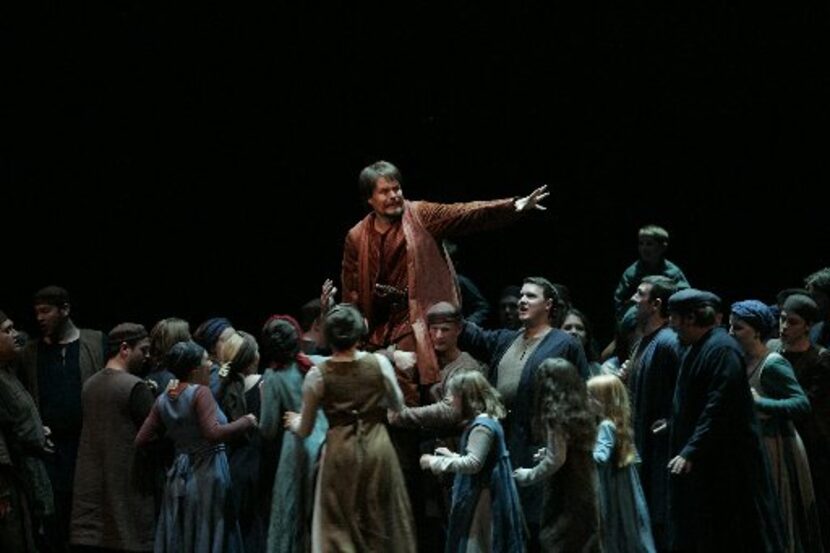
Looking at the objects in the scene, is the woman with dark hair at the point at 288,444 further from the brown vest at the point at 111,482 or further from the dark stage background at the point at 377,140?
the dark stage background at the point at 377,140

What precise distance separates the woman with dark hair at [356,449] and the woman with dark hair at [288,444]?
0.43m

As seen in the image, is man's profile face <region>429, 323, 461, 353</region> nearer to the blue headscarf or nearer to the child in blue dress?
the child in blue dress

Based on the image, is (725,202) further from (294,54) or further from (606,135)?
(294,54)

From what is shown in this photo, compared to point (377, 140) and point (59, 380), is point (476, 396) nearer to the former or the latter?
point (59, 380)

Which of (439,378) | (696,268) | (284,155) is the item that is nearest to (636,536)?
(439,378)

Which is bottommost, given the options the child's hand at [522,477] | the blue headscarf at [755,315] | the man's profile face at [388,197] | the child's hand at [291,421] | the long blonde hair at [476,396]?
the child's hand at [522,477]

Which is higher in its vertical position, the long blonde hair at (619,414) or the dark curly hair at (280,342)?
the dark curly hair at (280,342)

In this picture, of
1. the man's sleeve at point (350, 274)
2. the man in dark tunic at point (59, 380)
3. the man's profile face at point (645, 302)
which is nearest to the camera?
the man's sleeve at point (350, 274)

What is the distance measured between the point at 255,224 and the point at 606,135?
8.77ft

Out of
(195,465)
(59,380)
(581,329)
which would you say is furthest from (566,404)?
(59,380)

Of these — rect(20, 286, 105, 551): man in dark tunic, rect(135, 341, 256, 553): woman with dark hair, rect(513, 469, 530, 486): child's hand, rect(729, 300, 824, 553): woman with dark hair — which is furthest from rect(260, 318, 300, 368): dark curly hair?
rect(729, 300, 824, 553): woman with dark hair

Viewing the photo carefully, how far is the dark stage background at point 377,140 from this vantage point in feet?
35.6

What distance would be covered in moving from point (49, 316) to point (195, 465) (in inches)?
64.9

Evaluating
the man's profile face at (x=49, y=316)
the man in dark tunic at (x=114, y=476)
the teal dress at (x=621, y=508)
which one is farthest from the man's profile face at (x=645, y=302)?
the man's profile face at (x=49, y=316)
